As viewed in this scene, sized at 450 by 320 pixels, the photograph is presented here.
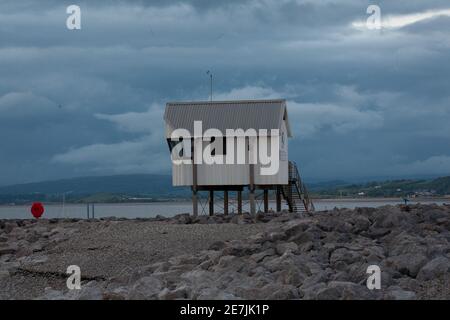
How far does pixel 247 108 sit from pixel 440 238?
1944cm

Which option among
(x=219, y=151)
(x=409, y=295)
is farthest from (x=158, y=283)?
(x=219, y=151)

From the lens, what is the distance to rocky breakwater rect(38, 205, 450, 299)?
17781mm

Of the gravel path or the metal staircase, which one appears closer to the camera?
the gravel path

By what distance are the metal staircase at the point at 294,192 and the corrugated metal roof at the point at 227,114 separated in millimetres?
4194

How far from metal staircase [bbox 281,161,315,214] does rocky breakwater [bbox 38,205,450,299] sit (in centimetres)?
1833

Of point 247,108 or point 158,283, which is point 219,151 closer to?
point 247,108

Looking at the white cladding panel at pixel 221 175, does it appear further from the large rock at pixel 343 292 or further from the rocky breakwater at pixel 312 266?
the large rock at pixel 343 292

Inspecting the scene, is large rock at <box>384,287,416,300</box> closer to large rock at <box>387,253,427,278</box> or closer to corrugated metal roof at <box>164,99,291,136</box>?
large rock at <box>387,253,427,278</box>

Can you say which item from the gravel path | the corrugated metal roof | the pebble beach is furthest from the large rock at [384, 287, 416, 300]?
the corrugated metal roof

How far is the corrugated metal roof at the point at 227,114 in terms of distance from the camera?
138ft

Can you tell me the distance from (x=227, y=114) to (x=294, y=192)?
6.71m

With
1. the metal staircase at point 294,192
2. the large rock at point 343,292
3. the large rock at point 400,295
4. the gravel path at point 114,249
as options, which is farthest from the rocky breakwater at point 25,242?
the metal staircase at point 294,192

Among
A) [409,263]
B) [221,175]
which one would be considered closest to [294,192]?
[221,175]

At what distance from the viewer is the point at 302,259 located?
825 inches
